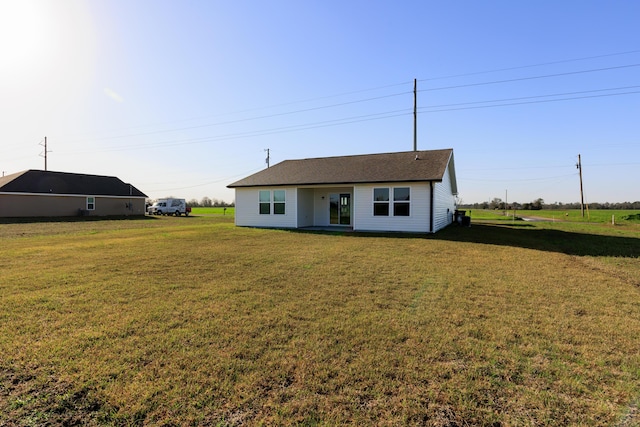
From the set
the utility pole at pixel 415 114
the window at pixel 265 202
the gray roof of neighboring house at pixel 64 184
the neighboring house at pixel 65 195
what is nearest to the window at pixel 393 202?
the window at pixel 265 202

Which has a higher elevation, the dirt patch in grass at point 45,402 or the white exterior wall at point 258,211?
the white exterior wall at point 258,211

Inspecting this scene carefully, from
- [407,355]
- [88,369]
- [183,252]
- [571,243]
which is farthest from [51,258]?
[571,243]

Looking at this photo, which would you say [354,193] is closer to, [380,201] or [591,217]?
[380,201]

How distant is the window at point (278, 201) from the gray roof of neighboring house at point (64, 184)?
26.0 m

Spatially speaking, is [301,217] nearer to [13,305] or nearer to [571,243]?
[571,243]

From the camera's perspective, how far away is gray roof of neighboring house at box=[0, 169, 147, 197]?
30.1m

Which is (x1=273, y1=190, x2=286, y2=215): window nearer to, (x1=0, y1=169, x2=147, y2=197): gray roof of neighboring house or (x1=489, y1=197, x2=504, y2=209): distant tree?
(x1=0, y1=169, x2=147, y2=197): gray roof of neighboring house

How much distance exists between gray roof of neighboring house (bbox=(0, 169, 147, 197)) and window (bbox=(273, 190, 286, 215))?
85.2 ft

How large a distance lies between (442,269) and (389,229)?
8587 mm

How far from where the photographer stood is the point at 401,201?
51.5ft

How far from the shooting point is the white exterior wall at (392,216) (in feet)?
50.1

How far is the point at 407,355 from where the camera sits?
3.34m

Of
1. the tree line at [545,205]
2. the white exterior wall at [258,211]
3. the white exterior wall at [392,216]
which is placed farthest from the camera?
the tree line at [545,205]

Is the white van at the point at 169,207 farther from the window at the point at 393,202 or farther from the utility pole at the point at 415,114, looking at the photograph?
the window at the point at 393,202
